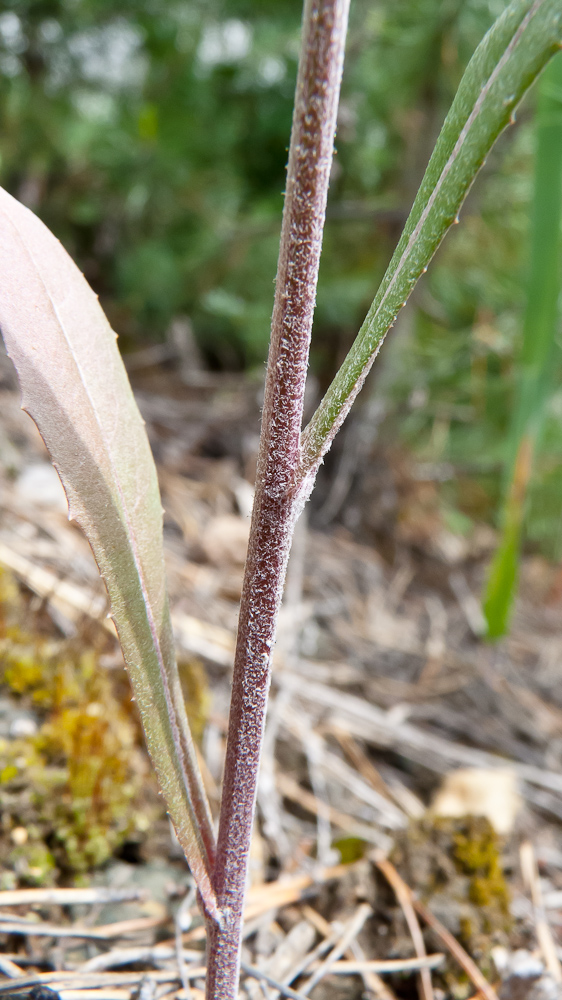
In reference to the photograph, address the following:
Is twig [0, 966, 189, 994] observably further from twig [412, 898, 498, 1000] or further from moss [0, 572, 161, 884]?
twig [412, 898, 498, 1000]

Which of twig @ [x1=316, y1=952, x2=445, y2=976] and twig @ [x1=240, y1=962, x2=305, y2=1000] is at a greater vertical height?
twig @ [x1=240, y1=962, x2=305, y2=1000]

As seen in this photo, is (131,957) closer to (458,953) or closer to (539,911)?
(458,953)

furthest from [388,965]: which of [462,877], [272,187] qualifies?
[272,187]

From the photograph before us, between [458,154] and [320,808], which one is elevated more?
[458,154]

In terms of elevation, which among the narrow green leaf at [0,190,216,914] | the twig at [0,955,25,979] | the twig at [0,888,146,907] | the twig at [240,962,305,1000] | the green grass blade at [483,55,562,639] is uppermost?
the green grass blade at [483,55,562,639]

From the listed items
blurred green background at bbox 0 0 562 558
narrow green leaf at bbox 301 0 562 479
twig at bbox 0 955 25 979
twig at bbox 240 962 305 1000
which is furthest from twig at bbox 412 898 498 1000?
blurred green background at bbox 0 0 562 558
